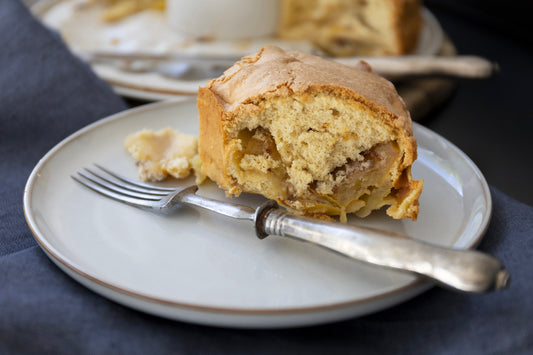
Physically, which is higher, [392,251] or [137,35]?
[392,251]

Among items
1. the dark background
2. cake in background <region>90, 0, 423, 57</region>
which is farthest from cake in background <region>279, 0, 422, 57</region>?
the dark background

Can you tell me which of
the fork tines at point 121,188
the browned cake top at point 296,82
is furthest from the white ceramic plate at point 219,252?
the browned cake top at point 296,82

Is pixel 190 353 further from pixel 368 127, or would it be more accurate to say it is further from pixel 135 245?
pixel 368 127

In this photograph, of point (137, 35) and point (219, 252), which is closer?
point (219, 252)

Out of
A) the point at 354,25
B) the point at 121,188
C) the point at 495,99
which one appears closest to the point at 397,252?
the point at 121,188

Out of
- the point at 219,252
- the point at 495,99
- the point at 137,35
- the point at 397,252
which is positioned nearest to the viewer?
the point at 397,252

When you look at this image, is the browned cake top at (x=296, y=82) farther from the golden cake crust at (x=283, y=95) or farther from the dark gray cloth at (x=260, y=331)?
the dark gray cloth at (x=260, y=331)

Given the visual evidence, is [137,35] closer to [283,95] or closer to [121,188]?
[121,188]
